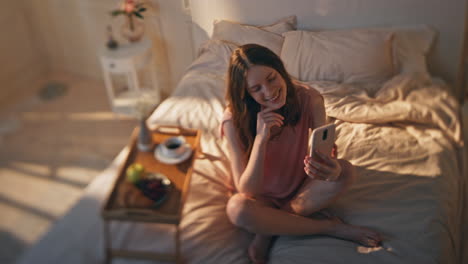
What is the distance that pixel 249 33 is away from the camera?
71.9 inches

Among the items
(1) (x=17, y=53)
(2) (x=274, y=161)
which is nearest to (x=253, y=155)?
(2) (x=274, y=161)

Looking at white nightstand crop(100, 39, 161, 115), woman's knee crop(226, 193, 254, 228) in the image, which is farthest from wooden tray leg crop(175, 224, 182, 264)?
white nightstand crop(100, 39, 161, 115)

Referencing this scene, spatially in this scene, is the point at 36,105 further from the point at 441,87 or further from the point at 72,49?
the point at 441,87

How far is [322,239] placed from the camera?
3.93ft

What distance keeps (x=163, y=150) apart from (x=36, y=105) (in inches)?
67.4

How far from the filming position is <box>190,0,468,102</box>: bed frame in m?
1.89

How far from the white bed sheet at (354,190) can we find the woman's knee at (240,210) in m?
0.07

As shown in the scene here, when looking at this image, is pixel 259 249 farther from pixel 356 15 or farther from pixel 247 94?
pixel 356 15

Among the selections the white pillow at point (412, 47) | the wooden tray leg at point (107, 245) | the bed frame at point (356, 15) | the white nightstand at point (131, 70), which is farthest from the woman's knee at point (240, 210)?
the white nightstand at point (131, 70)

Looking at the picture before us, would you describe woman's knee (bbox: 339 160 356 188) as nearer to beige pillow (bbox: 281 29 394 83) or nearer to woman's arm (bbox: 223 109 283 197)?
woman's arm (bbox: 223 109 283 197)

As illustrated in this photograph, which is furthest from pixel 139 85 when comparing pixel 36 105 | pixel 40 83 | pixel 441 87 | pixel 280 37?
pixel 441 87

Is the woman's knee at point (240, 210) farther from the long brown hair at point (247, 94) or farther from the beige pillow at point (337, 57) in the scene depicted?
the beige pillow at point (337, 57)

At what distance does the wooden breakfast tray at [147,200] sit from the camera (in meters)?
1.20

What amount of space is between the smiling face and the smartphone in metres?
0.14
